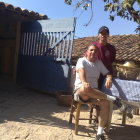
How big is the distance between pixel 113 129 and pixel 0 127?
6.91 feet

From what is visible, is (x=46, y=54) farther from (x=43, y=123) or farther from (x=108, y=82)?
(x=108, y=82)

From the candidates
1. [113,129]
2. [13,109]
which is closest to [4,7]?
[13,109]

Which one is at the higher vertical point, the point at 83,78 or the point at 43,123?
the point at 83,78

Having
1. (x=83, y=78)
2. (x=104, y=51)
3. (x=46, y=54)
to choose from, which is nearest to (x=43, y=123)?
(x=83, y=78)

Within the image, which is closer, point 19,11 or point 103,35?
point 103,35

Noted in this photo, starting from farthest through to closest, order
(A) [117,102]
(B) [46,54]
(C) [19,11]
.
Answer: (C) [19,11] → (B) [46,54] → (A) [117,102]

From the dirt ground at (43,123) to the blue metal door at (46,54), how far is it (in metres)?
0.92

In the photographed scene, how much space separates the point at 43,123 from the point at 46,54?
369 cm

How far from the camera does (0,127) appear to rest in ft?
16.4

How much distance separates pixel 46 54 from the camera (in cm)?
887

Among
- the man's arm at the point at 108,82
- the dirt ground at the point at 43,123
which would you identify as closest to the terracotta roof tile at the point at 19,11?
the dirt ground at the point at 43,123

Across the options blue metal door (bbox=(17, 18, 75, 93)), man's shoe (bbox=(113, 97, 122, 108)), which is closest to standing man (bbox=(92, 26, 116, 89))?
man's shoe (bbox=(113, 97, 122, 108))

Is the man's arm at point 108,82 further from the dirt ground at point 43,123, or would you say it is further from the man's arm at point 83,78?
the dirt ground at point 43,123

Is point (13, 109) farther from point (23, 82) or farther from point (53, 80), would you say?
point (23, 82)
